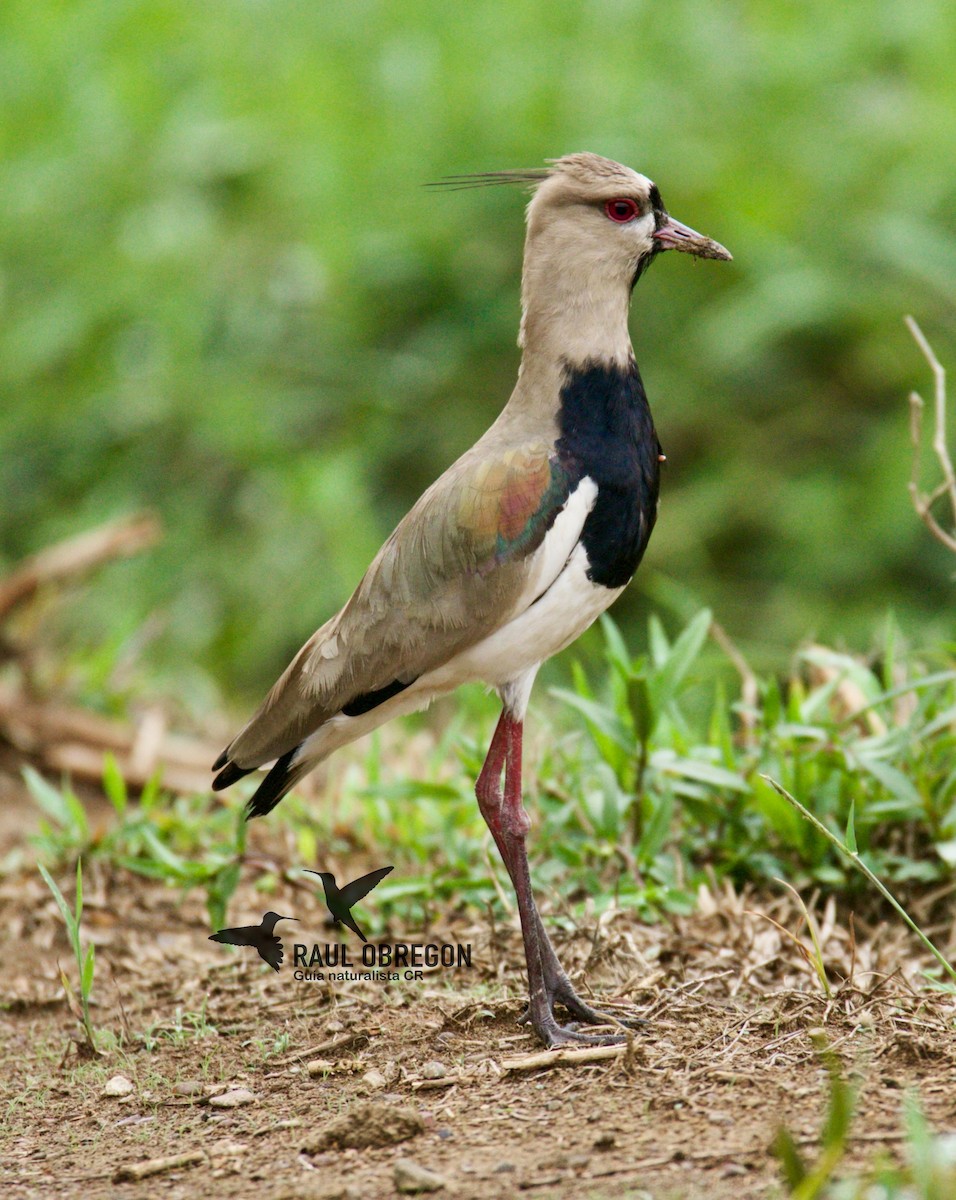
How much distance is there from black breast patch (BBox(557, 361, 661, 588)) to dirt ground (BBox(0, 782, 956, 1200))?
3.08ft

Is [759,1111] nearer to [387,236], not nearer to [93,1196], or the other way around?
[93,1196]

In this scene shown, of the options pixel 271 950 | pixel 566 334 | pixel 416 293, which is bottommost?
pixel 271 950

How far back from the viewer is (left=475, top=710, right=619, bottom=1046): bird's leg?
10.8 feet

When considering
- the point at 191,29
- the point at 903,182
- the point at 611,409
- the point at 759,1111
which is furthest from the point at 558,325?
the point at 191,29

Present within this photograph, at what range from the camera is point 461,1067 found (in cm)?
316

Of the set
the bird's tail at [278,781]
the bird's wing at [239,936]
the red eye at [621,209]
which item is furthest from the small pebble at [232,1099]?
the red eye at [621,209]

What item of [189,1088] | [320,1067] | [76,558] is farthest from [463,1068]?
[76,558]

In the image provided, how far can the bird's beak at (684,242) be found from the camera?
11.9 feet

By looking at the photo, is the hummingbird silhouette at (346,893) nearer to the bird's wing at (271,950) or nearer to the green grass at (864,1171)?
the bird's wing at (271,950)

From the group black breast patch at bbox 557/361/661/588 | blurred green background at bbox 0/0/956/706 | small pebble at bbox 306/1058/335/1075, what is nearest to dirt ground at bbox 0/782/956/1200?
small pebble at bbox 306/1058/335/1075

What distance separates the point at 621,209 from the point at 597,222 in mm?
62

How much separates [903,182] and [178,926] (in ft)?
15.6

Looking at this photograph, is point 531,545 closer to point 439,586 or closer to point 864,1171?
point 439,586

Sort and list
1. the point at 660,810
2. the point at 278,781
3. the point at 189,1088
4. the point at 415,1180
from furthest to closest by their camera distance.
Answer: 1. the point at 660,810
2. the point at 278,781
3. the point at 189,1088
4. the point at 415,1180
